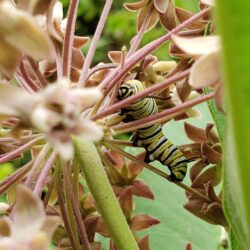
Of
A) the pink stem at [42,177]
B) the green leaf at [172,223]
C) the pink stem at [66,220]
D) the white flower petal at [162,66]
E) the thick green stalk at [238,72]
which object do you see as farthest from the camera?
the green leaf at [172,223]

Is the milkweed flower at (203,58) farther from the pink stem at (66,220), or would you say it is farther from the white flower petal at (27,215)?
the pink stem at (66,220)

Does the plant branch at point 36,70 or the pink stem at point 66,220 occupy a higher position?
the plant branch at point 36,70

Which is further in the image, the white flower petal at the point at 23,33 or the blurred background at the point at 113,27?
the blurred background at the point at 113,27

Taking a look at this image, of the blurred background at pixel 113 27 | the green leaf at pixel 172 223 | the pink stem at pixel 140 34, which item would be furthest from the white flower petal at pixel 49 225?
the blurred background at pixel 113 27

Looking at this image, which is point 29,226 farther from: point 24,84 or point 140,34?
point 140,34

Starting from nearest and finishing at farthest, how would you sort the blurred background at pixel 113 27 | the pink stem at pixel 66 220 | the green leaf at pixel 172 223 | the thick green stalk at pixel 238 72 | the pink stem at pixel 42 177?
the thick green stalk at pixel 238 72 → the pink stem at pixel 42 177 → the pink stem at pixel 66 220 → the green leaf at pixel 172 223 → the blurred background at pixel 113 27

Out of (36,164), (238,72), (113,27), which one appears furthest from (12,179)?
(113,27)

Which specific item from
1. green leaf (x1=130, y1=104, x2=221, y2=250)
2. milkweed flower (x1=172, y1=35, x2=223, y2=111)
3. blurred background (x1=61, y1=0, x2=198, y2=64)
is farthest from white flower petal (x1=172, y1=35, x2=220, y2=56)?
blurred background (x1=61, y1=0, x2=198, y2=64)

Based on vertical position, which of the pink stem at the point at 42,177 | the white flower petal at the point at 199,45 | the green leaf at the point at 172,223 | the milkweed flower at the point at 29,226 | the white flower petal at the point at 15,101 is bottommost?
the green leaf at the point at 172,223
